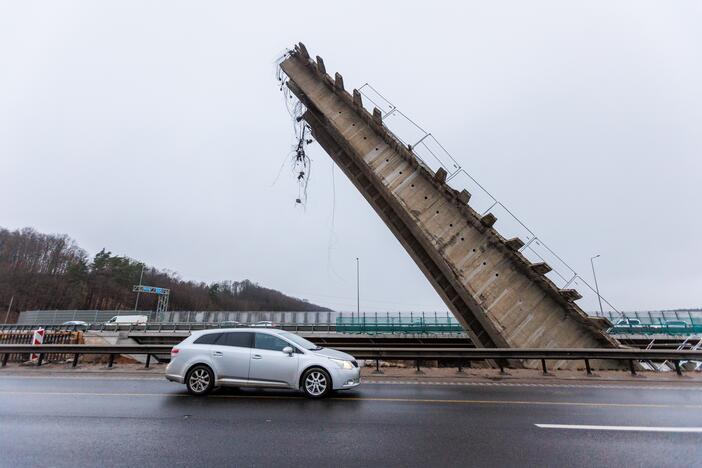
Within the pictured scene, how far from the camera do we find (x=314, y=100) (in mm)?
17172

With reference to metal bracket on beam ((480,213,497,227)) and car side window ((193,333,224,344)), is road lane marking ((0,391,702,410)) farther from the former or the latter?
metal bracket on beam ((480,213,497,227))

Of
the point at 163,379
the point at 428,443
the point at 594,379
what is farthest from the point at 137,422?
the point at 594,379

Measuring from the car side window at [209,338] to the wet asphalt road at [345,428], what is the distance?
1205mm

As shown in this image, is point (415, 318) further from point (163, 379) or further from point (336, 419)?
point (336, 419)

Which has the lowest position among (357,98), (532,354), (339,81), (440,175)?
(532,354)

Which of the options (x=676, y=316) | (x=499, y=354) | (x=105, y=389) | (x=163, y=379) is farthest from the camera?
(x=676, y=316)

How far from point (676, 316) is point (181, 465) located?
122 feet

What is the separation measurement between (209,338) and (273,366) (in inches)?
70.0

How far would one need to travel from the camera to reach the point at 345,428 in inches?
205

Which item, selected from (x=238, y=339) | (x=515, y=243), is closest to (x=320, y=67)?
(x=515, y=243)

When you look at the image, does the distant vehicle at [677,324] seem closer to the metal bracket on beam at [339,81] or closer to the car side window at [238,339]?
the metal bracket on beam at [339,81]

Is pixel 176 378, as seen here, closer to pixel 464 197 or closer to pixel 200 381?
pixel 200 381

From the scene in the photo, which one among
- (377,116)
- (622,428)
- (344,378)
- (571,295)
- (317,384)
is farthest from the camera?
(377,116)

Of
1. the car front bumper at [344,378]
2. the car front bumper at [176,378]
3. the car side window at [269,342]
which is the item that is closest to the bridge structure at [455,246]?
the car front bumper at [344,378]
